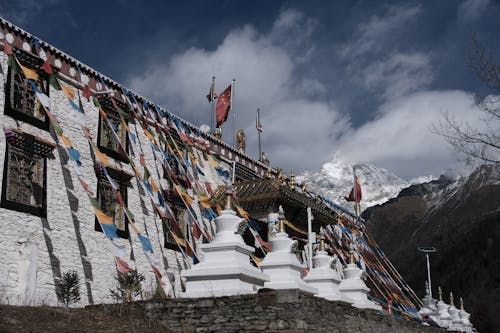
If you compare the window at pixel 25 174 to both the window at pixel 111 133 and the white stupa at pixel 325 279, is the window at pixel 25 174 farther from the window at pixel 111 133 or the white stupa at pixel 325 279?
the white stupa at pixel 325 279

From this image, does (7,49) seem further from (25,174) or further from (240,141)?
(240,141)

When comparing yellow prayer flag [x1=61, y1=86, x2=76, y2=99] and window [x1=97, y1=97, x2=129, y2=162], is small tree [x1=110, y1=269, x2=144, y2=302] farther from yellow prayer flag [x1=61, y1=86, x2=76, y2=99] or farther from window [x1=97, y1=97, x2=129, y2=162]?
yellow prayer flag [x1=61, y1=86, x2=76, y2=99]

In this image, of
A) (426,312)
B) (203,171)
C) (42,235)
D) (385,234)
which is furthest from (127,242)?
(385,234)

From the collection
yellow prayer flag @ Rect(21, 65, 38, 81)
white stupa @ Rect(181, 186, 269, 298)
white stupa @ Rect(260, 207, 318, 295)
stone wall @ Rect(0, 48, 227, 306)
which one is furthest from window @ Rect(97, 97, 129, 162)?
white stupa @ Rect(181, 186, 269, 298)

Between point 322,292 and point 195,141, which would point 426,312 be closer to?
point 195,141

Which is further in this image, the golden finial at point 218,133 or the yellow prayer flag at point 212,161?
the golden finial at point 218,133

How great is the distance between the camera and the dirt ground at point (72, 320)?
27.8 feet

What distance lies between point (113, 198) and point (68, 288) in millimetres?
3743

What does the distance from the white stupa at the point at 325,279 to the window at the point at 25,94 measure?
7808mm

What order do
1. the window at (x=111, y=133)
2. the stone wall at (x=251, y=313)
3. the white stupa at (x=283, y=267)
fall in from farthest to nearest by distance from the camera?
1. the window at (x=111, y=133)
2. the white stupa at (x=283, y=267)
3. the stone wall at (x=251, y=313)

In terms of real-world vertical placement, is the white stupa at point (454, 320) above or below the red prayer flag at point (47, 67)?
below

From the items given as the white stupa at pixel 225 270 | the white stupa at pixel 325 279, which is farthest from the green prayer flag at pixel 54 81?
the white stupa at pixel 325 279

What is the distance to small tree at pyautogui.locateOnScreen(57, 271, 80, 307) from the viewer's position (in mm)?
14659

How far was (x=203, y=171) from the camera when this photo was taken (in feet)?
71.1
